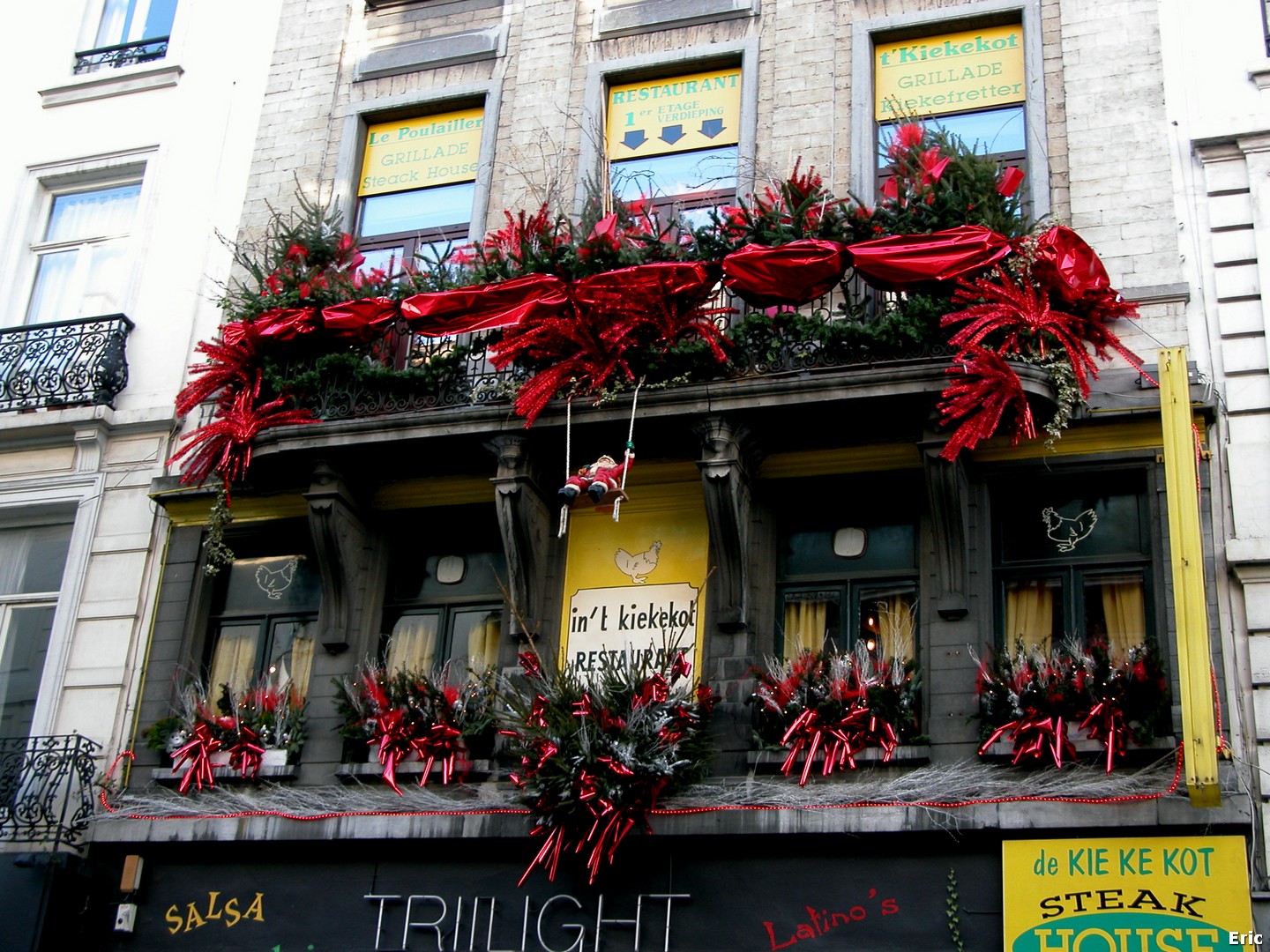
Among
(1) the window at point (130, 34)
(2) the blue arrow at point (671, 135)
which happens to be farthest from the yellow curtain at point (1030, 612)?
(1) the window at point (130, 34)

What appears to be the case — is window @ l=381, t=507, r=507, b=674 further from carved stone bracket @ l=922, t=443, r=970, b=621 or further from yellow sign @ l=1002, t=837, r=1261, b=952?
yellow sign @ l=1002, t=837, r=1261, b=952

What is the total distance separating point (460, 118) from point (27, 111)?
5.39 metres

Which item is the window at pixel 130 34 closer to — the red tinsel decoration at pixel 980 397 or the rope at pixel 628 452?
the rope at pixel 628 452

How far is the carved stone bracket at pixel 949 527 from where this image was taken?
529 inches

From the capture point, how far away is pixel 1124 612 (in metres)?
13.4

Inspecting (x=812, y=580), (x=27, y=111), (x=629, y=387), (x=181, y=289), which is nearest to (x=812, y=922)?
(x=812, y=580)

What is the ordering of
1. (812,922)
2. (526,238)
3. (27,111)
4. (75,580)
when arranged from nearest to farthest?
1. (812,922)
2. (526,238)
3. (75,580)
4. (27,111)

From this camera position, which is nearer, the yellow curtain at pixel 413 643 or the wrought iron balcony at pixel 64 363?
the yellow curtain at pixel 413 643

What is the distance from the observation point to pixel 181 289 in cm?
1753

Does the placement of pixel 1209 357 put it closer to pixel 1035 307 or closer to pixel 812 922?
pixel 1035 307

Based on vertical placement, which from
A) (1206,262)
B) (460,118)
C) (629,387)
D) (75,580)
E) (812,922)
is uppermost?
(460,118)

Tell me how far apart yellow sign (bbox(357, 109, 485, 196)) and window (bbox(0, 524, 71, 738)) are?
4.88 m

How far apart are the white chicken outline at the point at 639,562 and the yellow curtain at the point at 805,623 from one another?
124cm

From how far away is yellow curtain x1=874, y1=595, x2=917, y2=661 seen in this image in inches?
539
